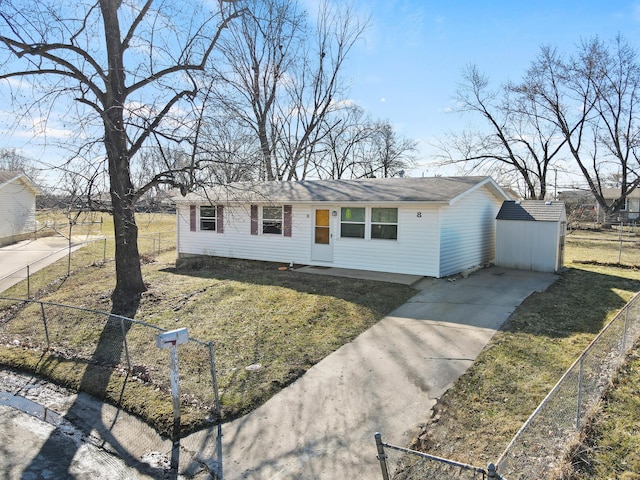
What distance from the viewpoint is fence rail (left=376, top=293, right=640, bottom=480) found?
3.08m

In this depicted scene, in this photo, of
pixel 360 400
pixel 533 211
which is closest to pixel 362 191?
pixel 533 211

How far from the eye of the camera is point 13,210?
2270 centimetres

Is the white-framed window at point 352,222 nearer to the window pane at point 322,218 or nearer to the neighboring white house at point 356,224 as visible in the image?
the neighboring white house at point 356,224

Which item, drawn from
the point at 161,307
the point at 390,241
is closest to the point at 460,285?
the point at 390,241

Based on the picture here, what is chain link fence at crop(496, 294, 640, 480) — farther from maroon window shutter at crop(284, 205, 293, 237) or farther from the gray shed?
maroon window shutter at crop(284, 205, 293, 237)

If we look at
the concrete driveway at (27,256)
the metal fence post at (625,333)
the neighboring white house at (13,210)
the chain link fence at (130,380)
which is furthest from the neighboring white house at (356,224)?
the neighboring white house at (13,210)

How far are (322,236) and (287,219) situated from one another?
56.6 inches

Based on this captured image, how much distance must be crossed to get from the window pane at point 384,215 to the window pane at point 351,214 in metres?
0.42

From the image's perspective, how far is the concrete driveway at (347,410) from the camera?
4074 millimetres

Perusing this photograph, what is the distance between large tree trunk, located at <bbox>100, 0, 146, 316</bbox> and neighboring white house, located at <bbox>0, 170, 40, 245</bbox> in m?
14.9

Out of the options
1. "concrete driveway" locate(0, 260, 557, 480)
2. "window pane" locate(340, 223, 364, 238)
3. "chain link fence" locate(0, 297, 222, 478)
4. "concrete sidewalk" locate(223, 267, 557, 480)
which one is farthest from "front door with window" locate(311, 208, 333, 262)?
"chain link fence" locate(0, 297, 222, 478)

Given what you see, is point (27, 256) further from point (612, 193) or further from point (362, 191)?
point (612, 193)

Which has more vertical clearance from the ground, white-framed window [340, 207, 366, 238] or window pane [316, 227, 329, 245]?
white-framed window [340, 207, 366, 238]

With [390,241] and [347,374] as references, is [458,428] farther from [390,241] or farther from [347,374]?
[390,241]
